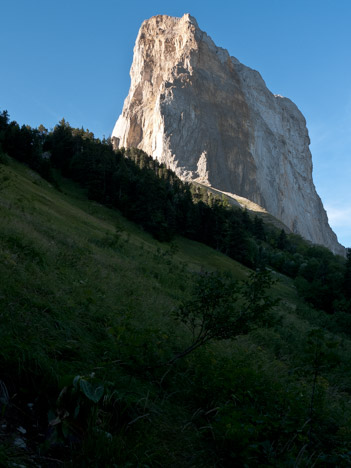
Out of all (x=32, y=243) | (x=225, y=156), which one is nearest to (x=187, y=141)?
(x=225, y=156)

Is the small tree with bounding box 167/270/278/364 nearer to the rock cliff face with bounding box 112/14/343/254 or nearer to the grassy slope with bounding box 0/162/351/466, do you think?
the grassy slope with bounding box 0/162/351/466

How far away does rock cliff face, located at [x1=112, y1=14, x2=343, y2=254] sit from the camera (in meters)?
175

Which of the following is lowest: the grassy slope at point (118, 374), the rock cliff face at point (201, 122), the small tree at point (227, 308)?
the grassy slope at point (118, 374)

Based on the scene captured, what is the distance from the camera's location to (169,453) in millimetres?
3258

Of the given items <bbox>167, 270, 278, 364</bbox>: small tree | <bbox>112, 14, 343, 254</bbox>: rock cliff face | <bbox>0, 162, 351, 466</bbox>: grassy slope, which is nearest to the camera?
<bbox>0, 162, 351, 466</bbox>: grassy slope

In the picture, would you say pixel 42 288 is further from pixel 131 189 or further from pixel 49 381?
pixel 131 189

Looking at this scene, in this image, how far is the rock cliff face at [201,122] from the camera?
575 feet

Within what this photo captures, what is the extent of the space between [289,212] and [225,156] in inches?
1973

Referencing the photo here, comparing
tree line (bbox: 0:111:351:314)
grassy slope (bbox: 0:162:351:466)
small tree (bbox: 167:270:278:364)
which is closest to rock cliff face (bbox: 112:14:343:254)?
tree line (bbox: 0:111:351:314)

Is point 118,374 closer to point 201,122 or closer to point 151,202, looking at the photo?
point 151,202

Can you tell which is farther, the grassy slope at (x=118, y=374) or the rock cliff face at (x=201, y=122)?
the rock cliff face at (x=201, y=122)

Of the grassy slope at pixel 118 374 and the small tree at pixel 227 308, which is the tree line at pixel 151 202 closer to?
the grassy slope at pixel 118 374

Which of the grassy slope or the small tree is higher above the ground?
the small tree

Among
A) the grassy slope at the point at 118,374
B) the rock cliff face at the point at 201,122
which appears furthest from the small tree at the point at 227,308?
the rock cliff face at the point at 201,122
